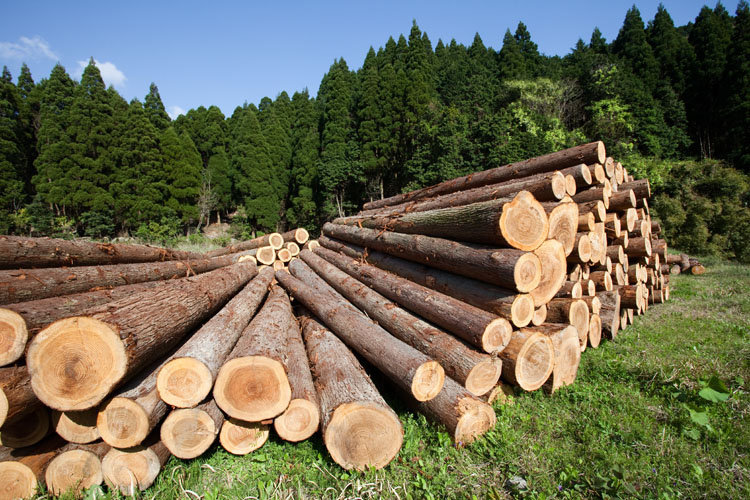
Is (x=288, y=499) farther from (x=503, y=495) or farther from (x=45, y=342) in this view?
(x=45, y=342)

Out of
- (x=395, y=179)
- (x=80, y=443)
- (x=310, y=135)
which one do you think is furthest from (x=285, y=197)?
(x=80, y=443)

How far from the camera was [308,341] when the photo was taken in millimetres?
4145

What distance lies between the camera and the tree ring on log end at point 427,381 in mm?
2791

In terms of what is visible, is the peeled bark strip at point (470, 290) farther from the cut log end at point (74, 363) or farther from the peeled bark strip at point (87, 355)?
Answer: the cut log end at point (74, 363)

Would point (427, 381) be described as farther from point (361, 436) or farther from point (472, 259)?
point (472, 259)

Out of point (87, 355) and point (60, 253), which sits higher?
point (60, 253)

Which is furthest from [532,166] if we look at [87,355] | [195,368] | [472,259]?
[87,355]

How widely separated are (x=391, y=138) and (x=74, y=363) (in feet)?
78.2

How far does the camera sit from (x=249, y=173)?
26.0 m

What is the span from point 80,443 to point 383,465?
2280 millimetres

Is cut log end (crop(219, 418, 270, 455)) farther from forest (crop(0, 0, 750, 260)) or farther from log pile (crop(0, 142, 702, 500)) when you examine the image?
forest (crop(0, 0, 750, 260))

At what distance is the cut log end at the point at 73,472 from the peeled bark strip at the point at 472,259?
140 inches

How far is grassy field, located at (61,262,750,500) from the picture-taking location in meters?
2.29

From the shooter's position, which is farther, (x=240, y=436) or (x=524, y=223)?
(x=524, y=223)
